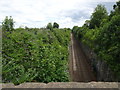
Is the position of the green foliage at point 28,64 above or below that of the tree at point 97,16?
below

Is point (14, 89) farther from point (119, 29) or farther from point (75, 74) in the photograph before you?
point (75, 74)

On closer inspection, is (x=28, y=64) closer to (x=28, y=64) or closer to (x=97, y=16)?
(x=28, y=64)

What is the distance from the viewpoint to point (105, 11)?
26.8 m

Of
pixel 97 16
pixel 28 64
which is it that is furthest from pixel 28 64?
pixel 97 16

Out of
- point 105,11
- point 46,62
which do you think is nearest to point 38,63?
point 46,62

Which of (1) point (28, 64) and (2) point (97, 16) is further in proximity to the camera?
(2) point (97, 16)

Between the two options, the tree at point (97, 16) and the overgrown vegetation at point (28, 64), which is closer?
the overgrown vegetation at point (28, 64)

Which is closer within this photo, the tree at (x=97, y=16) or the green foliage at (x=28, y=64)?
the green foliage at (x=28, y=64)

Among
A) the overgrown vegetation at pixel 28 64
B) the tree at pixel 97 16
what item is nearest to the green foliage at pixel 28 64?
the overgrown vegetation at pixel 28 64

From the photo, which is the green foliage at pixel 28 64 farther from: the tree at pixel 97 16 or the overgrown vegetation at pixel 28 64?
the tree at pixel 97 16

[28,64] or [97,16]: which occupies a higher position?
[97,16]

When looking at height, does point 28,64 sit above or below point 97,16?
below

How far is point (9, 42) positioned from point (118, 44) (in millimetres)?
5558

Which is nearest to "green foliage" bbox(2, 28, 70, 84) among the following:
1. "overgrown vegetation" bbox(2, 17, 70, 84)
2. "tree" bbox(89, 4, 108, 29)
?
"overgrown vegetation" bbox(2, 17, 70, 84)
